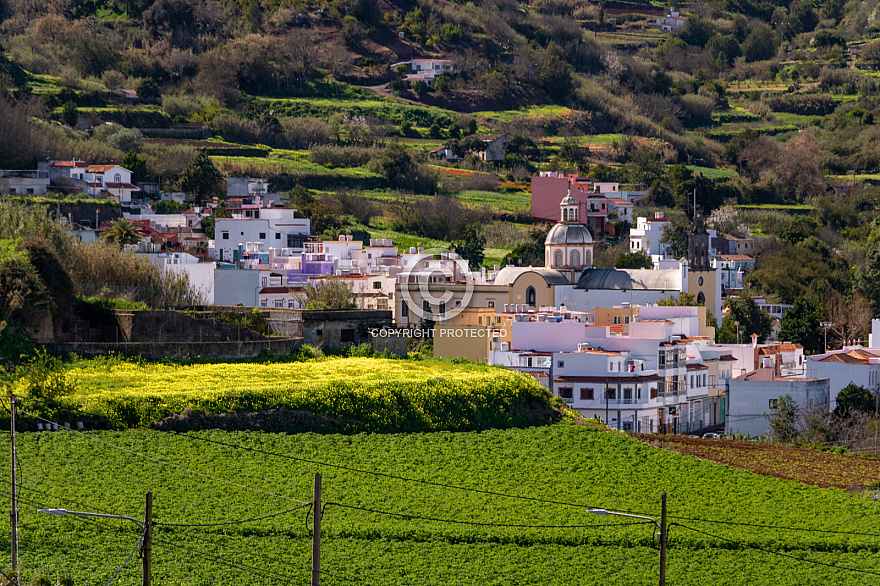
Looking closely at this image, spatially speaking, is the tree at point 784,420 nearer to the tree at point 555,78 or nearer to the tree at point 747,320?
the tree at point 747,320

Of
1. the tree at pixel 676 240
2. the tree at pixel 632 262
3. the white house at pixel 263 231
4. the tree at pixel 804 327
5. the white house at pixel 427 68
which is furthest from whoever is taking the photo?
the white house at pixel 427 68

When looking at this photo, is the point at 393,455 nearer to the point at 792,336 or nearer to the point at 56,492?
the point at 56,492

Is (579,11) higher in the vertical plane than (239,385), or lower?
higher

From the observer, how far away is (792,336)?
70750mm

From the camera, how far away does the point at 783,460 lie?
3866cm

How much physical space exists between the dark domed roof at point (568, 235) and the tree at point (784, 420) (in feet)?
72.8

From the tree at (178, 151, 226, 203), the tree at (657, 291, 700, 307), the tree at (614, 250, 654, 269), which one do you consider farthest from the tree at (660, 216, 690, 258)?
the tree at (178, 151, 226, 203)

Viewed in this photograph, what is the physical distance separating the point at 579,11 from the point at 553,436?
423ft

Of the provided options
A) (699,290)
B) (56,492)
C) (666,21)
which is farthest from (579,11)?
(56,492)

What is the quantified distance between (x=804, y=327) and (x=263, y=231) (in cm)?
2728

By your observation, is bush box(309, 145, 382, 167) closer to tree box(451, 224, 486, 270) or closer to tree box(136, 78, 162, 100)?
tree box(136, 78, 162, 100)

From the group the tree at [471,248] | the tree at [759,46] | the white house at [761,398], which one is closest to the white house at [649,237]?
the tree at [471,248]

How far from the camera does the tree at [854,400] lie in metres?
52.4

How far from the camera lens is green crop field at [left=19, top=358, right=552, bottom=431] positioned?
101 feet
